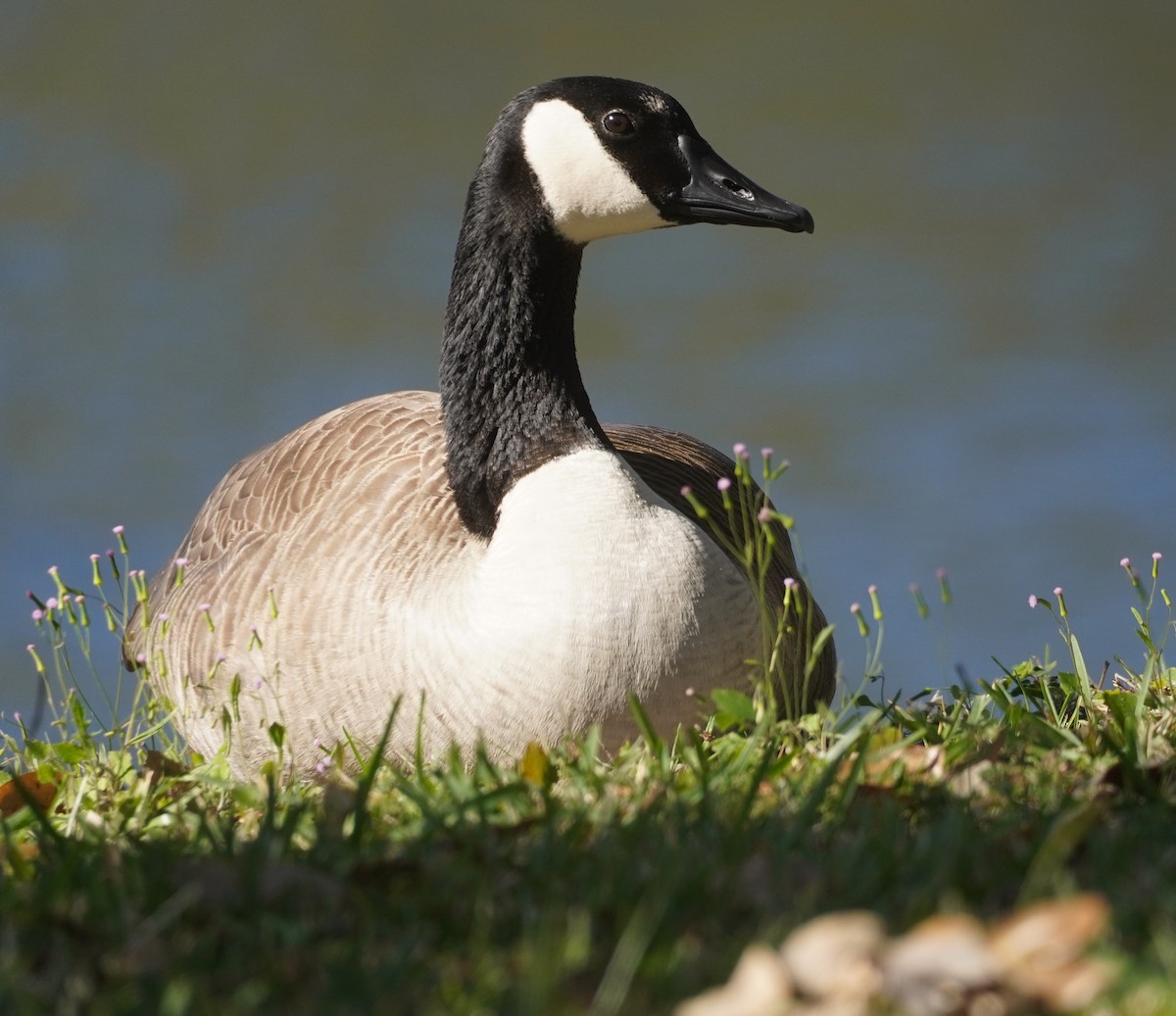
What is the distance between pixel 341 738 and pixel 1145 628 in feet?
7.56

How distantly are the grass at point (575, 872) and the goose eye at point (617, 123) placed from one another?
1.96 meters

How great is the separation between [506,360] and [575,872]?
2.65 m

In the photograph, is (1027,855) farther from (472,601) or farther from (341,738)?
(341,738)

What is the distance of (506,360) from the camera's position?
4.80 metres

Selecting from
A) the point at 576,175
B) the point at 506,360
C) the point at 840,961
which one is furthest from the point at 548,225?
the point at 840,961

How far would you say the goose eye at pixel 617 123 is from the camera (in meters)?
4.70

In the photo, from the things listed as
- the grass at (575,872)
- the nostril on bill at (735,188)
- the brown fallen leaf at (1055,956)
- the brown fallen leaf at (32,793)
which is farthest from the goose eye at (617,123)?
the brown fallen leaf at (1055,956)

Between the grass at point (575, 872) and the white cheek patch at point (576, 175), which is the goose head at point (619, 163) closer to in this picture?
the white cheek patch at point (576, 175)

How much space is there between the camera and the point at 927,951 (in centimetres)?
169

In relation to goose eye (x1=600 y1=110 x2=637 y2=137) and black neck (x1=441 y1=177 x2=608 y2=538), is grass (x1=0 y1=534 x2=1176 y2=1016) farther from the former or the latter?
goose eye (x1=600 y1=110 x2=637 y2=137)

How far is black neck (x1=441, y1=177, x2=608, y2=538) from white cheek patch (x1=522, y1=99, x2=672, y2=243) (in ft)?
0.32

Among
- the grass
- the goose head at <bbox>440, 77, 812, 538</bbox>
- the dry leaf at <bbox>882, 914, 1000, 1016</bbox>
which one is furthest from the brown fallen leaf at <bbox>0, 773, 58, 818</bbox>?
the dry leaf at <bbox>882, 914, 1000, 1016</bbox>

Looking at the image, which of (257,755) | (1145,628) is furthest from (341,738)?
(1145,628)

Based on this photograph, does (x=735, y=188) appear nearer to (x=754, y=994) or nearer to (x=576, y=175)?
(x=576, y=175)
